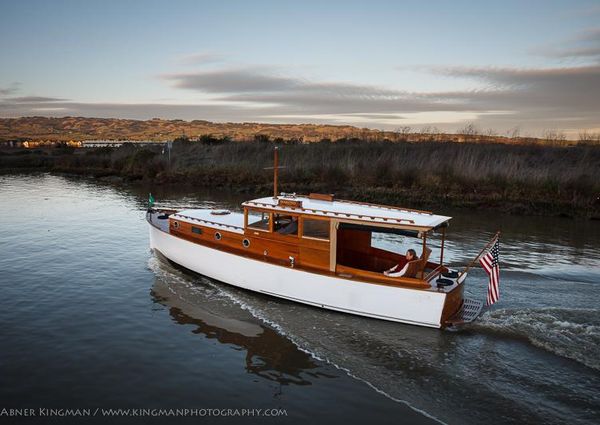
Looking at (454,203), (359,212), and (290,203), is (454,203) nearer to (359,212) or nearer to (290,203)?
(359,212)

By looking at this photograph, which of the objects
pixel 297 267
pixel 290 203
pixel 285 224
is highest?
pixel 290 203

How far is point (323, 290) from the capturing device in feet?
38.7

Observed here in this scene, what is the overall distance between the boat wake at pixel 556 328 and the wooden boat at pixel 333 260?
64 centimetres

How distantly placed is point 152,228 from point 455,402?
1167 centimetres

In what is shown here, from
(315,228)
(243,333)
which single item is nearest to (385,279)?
(315,228)

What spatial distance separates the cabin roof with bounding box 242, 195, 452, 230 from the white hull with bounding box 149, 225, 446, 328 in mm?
1492

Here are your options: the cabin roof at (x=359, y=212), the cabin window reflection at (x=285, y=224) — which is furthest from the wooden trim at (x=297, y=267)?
the cabin roof at (x=359, y=212)

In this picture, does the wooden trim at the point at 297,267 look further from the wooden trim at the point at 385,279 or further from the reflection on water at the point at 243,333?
the reflection on water at the point at 243,333

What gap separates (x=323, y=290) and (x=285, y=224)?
2166mm

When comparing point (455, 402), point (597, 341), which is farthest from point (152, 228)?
point (597, 341)

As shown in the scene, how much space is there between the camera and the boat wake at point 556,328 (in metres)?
9.59

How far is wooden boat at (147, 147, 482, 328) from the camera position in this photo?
36.0 ft

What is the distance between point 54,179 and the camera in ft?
138

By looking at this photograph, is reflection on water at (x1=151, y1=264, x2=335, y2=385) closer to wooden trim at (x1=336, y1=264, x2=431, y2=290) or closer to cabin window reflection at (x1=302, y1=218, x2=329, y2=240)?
wooden trim at (x1=336, y1=264, x2=431, y2=290)
